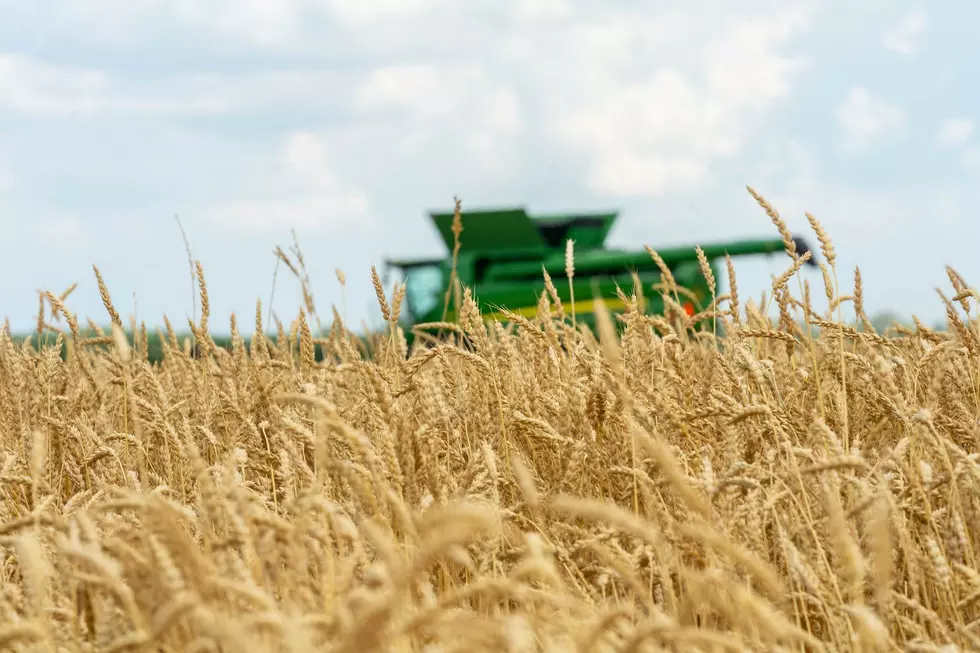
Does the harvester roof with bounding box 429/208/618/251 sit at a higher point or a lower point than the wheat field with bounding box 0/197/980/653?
higher

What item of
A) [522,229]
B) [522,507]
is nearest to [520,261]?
[522,229]

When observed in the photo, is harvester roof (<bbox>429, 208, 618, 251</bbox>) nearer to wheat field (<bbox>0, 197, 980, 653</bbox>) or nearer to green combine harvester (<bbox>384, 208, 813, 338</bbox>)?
green combine harvester (<bbox>384, 208, 813, 338</bbox>)

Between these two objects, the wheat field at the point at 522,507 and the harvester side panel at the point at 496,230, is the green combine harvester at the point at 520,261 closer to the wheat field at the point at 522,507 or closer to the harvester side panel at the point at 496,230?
the harvester side panel at the point at 496,230

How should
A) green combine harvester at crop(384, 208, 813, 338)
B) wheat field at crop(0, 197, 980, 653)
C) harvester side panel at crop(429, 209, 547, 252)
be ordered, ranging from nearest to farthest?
wheat field at crop(0, 197, 980, 653) → green combine harvester at crop(384, 208, 813, 338) → harvester side panel at crop(429, 209, 547, 252)

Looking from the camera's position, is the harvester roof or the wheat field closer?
the wheat field

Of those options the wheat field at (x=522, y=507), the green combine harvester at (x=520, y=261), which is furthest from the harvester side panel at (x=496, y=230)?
the wheat field at (x=522, y=507)

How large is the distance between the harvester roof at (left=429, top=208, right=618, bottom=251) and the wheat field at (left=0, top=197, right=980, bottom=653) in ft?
33.6

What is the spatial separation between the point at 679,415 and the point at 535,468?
1.17ft

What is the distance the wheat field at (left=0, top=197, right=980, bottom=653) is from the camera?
2.98 ft

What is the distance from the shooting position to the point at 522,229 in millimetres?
13250

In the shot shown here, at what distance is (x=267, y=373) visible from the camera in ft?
8.75

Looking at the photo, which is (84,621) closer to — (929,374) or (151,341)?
(929,374)

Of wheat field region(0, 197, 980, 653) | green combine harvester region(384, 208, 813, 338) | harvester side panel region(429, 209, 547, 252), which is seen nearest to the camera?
wheat field region(0, 197, 980, 653)

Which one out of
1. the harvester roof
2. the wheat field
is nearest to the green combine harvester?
the harvester roof
